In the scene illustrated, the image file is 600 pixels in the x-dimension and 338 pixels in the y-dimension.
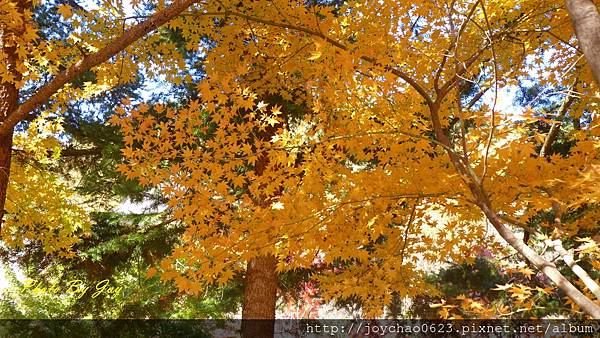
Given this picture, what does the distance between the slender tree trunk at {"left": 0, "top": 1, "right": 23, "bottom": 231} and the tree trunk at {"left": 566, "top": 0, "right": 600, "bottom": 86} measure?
15.3 ft

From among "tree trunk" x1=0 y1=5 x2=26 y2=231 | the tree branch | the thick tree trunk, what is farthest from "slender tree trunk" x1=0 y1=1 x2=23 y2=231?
the thick tree trunk

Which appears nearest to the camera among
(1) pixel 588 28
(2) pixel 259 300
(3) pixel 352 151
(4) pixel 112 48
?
(1) pixel 588 28

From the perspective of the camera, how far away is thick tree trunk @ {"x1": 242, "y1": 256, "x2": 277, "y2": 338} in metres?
5.95

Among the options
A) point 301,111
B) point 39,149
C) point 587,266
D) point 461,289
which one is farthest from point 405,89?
point 587,266

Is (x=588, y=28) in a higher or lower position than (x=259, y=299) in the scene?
higher

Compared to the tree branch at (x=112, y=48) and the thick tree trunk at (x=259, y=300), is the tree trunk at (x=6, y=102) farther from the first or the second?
the thick tree trunk at (x=259, y=300)

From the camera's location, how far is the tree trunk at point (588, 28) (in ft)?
6.32

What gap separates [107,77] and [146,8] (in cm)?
483

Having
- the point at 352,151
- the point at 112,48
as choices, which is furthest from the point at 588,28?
the point at 112,48

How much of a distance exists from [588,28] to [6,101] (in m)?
5.11

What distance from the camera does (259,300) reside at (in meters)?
6.05

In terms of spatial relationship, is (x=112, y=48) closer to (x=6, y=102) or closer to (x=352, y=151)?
(x=6, y=102)

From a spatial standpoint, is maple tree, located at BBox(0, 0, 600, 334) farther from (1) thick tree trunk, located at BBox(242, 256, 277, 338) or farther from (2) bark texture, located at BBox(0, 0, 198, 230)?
(1) thick tree trunk, located at BBox(242, 256, 277, 338)

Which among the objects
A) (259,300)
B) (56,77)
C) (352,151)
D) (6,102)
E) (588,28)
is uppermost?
(6,102)
